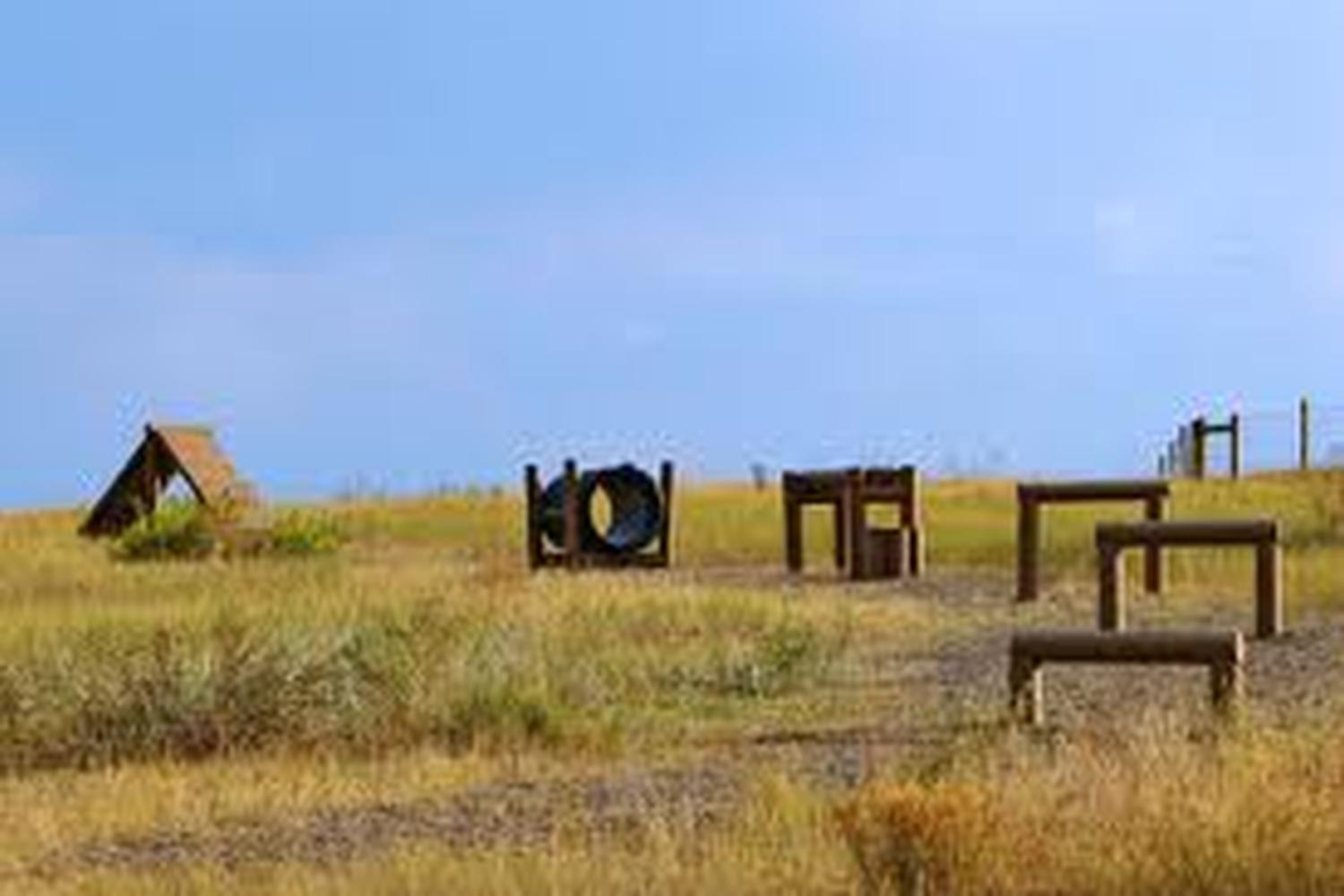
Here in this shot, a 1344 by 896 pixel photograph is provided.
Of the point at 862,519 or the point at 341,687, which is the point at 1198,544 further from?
the point at 862,519

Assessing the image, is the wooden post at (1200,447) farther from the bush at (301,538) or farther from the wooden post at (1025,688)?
the wooden post at (1025,688)

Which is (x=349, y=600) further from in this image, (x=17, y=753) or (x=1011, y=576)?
(x=1011, y=576)

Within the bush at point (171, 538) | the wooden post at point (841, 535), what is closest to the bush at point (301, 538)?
the bush at point (171, 538)

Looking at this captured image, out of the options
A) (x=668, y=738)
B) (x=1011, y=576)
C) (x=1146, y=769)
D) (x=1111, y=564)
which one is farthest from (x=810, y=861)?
(x=1011, y=576)

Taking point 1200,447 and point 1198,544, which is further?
point 1200,447

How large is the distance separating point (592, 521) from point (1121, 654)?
18.5m

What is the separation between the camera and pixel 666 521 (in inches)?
1111

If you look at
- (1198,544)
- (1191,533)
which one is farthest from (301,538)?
(1191,533)

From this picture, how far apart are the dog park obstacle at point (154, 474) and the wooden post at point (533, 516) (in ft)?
20.4

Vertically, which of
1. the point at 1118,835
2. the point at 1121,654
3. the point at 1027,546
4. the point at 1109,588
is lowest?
the point at 1118,835

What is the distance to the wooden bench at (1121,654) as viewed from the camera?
11750mm

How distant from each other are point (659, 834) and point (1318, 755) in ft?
6.52

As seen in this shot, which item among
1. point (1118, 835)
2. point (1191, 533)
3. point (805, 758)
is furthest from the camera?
point (1191, 533)

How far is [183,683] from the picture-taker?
13.2 meters
